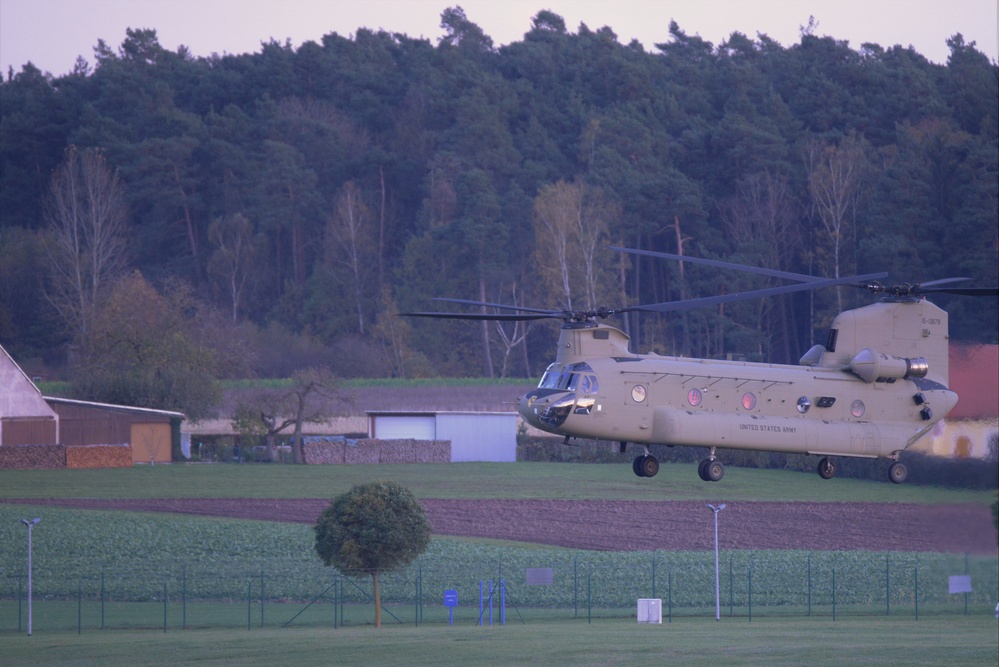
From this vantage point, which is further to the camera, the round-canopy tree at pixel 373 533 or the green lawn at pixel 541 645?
the round-canopy tree at pixel 373 533

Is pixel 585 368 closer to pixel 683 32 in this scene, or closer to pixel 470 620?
pixel 470 620

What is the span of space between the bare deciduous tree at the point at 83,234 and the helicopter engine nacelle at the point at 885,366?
94.3m

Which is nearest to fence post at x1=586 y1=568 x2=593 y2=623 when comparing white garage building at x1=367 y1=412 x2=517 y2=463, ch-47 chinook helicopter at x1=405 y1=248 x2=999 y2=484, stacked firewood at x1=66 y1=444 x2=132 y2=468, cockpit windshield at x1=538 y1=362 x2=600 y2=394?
ch-47 chinook helicopter at x1=405 y1=248 x2=999 y2=484

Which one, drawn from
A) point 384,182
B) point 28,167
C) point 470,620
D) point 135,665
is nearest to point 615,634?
point 470,620

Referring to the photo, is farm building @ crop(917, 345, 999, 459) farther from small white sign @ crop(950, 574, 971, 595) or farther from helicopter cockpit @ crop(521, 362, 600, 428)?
helicopter cockpit @ crop(521, 362, 600, 428)

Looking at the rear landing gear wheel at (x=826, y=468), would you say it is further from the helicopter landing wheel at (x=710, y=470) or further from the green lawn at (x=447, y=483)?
the green lawn at (x=447, y=483)

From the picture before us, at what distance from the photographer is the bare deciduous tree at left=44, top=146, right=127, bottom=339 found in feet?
381

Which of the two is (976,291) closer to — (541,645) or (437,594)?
(541,645)

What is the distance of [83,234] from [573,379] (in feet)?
345

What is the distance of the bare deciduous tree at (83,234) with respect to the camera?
11600 cm

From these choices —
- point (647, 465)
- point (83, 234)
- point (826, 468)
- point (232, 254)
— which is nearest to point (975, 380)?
point (826, 468)

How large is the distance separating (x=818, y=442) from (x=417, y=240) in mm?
94896

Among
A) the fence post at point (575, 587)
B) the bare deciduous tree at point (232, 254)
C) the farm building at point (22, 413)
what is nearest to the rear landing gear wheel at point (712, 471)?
the fence post at point (575, 587)

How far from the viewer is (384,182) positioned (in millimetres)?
132000
